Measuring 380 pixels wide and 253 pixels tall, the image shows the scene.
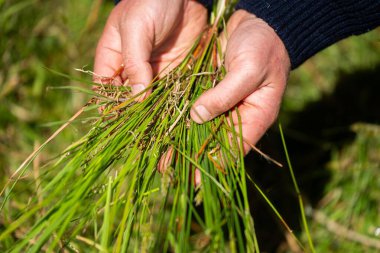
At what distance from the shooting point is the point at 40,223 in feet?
2.85

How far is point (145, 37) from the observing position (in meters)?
1.23

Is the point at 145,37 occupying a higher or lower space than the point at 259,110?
higher

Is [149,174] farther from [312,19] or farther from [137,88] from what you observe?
[312,19]

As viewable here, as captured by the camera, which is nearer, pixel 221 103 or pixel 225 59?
pixel 221 103

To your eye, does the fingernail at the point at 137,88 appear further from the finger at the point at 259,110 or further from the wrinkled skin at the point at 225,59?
the finger at the point at 259,110

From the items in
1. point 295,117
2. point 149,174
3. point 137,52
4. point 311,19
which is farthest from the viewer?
point 295,117

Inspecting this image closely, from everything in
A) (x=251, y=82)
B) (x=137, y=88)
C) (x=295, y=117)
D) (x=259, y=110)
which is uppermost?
(x=137, y=88)

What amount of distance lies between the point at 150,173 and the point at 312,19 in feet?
2.36

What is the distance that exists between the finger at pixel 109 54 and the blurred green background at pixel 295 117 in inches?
17.5

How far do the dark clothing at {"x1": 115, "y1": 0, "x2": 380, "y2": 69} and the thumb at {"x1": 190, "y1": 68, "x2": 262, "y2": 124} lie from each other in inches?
8.4

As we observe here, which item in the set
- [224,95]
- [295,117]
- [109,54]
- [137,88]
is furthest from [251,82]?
[295,117]

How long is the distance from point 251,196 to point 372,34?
1036mm

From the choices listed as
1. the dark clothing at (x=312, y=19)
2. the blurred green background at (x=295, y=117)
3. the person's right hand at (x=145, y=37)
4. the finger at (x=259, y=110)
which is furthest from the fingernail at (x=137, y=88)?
the blurred green background at (x=295, y=117)

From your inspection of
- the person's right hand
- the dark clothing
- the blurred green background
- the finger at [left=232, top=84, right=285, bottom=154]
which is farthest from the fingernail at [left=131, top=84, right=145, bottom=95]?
the blurred green background
